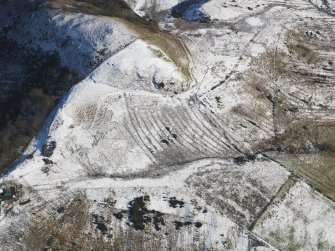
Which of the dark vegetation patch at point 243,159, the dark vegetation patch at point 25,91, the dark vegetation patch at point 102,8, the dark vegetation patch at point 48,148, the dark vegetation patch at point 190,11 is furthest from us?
the dark vegetation patch at point 190,11

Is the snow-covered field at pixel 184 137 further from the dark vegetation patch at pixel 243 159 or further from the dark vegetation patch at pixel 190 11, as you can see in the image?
the dark vegetation patch at pixel 190 11

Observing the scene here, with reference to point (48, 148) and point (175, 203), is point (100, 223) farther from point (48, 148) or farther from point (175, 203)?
point (48, 148)

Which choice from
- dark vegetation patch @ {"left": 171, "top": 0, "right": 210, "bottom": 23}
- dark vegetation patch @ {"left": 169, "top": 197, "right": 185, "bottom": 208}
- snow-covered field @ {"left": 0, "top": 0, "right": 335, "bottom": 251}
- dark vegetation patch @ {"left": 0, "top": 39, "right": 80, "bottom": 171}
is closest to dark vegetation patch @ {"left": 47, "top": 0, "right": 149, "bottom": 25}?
snow-covered field @ {"left": 0, "top": 0, "right": 335, "bottom": 251}

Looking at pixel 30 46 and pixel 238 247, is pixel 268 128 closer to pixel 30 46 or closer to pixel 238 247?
pixel 238 247

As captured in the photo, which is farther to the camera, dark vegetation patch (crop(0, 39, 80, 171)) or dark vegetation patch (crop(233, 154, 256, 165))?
dark vegetation patch (crop(0, 39, 80, 171))

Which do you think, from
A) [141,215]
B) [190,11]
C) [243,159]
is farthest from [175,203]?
[190,11]

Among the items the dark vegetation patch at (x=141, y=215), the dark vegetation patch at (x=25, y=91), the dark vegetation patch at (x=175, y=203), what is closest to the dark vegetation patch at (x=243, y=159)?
the dark vegetation patch at (x=175, y=203)

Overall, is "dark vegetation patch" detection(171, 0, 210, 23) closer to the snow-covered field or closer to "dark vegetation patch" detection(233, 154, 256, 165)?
the snow-covered field
